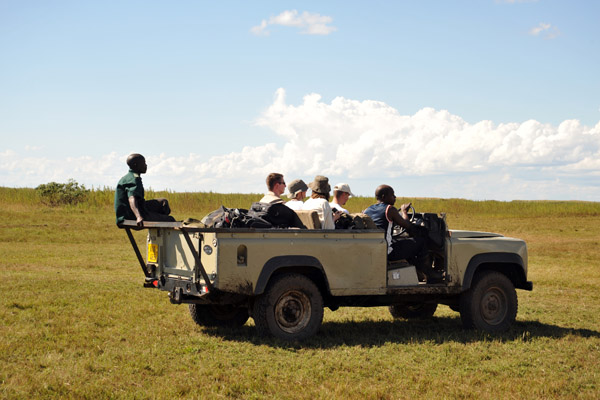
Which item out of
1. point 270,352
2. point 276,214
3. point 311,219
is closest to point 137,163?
point 276,214

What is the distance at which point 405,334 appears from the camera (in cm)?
893

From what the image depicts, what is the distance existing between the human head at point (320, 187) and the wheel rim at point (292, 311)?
1458 mm

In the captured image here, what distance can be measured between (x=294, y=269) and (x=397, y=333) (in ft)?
6.23

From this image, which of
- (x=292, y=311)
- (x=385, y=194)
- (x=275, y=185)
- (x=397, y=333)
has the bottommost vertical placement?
(x=397, y=333)

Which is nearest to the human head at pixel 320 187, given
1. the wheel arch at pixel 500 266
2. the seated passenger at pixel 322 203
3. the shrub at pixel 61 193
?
the seated passenger at pixel 322 203

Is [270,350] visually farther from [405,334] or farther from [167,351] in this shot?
[405,334]

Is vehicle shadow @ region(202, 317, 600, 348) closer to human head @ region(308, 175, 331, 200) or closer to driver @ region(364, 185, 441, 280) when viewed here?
driver @ region(364, 185, 441, 280)

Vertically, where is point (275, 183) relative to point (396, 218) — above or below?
above

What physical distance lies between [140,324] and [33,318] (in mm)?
1622

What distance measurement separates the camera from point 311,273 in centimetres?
832

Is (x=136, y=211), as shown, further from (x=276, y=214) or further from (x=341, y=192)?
(x=341, y=192)

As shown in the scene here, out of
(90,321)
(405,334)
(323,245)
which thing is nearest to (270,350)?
(323,245)

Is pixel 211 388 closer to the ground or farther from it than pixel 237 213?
closer to the ground

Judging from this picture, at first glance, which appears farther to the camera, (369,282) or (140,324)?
(140,324)
